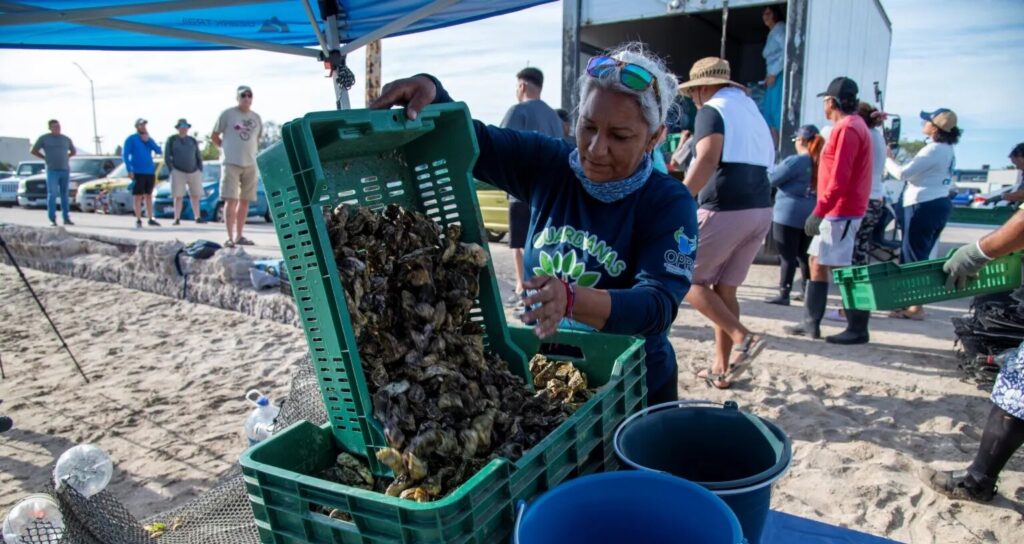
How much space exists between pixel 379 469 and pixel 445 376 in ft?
0.88

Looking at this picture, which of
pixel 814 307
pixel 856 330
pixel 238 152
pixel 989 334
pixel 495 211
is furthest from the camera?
pixel 495 211

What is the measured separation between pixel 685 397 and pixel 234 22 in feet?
14.6

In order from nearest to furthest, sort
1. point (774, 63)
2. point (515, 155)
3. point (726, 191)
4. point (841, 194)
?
point (515, 155) → point (726, 191) → point (841, 194) → point (774, 63)

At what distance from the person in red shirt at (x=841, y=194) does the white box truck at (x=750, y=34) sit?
1.75 m

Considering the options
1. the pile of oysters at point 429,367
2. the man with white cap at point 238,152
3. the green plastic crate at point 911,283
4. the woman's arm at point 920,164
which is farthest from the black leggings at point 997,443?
the man with white cap at point 238,152

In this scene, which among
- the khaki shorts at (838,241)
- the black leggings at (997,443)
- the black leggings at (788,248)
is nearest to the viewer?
the black leggings at (997,443)

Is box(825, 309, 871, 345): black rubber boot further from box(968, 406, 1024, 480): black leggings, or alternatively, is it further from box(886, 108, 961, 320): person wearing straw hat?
box(968, 406, 1024, 480): black leggings

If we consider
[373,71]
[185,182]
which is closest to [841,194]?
[373,71]

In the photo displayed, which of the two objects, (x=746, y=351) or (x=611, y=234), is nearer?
(x=611, y=234)

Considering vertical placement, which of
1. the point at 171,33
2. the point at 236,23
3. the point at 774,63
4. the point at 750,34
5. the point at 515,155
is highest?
the point at 750,34

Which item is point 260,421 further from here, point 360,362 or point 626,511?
point 626,511

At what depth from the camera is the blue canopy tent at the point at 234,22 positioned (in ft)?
13.1

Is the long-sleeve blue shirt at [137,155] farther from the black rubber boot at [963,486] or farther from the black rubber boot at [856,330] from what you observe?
the black rubber boot at [963,486]

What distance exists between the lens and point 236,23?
5.05 m
